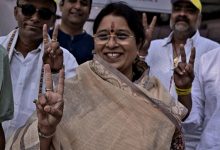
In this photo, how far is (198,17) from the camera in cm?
432

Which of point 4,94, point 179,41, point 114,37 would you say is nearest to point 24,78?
point 4,94

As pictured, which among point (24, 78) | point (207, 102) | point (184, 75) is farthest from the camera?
point (207, 102)

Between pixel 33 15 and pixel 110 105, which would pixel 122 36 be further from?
pixel 33 15


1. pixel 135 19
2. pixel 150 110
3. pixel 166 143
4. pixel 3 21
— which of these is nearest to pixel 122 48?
pixel 135 19

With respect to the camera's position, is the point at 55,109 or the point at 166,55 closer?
the point at 55,109

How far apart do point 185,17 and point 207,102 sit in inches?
37.2

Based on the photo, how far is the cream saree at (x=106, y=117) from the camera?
2.47 meters

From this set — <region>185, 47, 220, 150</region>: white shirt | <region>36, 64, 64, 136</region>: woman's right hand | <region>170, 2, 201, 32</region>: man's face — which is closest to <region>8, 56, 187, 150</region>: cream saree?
<region>36, 64, 64, 136</region>: woman's right hand

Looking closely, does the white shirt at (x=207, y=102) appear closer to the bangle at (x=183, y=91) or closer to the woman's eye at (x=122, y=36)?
the bangle at (x=183, y=91)

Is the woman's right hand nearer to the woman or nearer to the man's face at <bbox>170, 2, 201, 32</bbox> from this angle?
the woman

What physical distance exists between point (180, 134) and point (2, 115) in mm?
908

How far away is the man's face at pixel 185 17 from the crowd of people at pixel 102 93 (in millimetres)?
590

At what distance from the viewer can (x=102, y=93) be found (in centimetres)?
264

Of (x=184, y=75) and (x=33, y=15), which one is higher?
(x=33, y=15)
